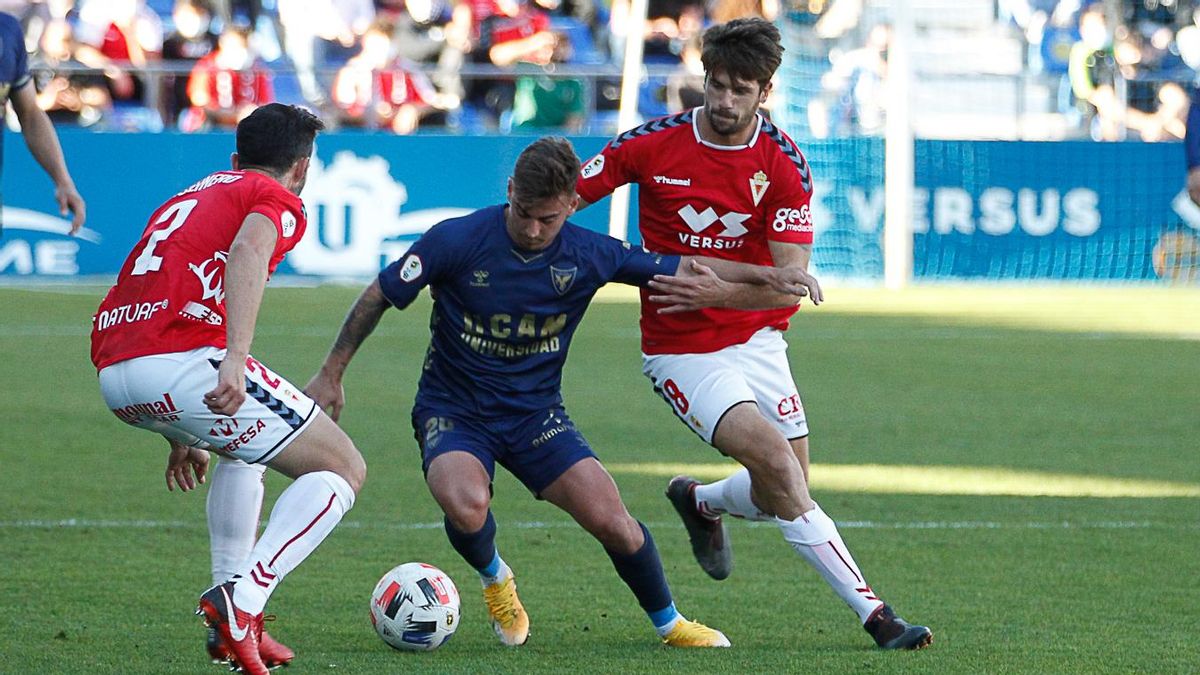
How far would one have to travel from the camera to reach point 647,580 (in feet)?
18.3

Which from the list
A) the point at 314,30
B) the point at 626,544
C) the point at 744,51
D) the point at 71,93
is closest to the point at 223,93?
the point at 71,93

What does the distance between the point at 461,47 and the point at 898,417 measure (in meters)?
12.6

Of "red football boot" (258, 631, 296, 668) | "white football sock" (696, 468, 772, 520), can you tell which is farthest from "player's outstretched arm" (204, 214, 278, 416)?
"white football sock" (696, 468, 772, 520)

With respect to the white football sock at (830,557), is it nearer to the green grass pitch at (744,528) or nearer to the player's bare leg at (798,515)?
the player's bare leg at (798,515)

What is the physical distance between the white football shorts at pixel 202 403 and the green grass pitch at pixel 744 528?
2.10 feet

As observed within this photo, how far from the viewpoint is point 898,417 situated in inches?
445

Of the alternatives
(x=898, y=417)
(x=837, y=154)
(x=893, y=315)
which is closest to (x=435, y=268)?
(x=898, y=417)

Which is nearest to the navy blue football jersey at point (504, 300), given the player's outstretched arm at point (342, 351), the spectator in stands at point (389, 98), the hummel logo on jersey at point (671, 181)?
the player's outstretched arm at point (342, 351)

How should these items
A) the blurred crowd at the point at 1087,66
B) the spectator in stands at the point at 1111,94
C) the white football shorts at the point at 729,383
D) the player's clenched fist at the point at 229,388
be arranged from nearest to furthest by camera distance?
the player's clenched fist at the point at 229,388 < the white football shorts at the point at 729,383 < the blurred crowd at the point at 1087,66 < the spectator in stands at the point at 1111,94

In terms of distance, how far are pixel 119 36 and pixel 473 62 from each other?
4.22m

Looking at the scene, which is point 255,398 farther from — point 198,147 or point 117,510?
point 198,147

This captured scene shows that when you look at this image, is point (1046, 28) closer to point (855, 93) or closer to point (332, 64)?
point (855, 93)

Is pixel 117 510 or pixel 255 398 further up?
pixel 255 398

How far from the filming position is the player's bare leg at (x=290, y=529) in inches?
185
